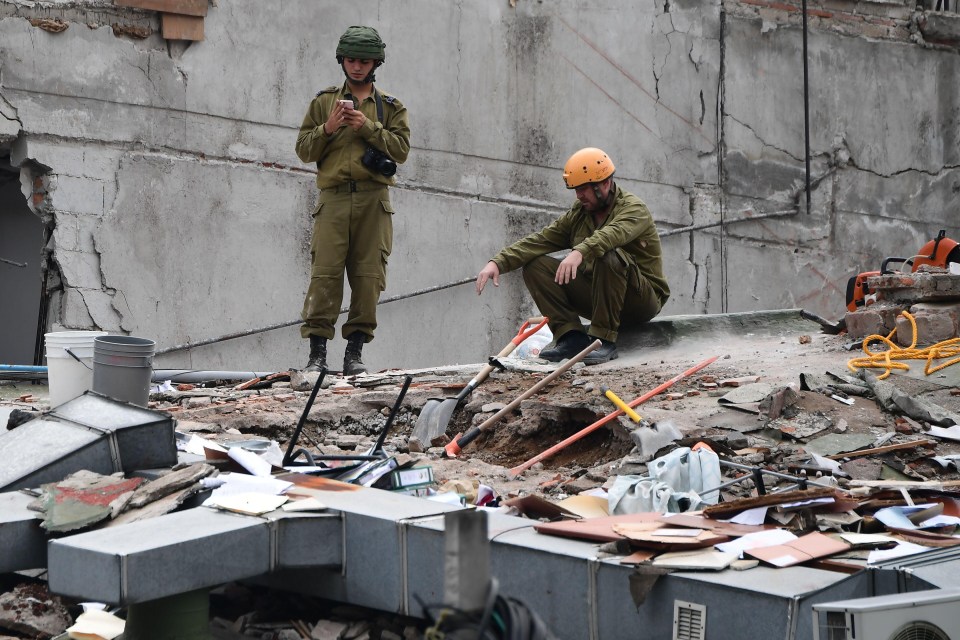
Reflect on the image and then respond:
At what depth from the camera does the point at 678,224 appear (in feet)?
34.1

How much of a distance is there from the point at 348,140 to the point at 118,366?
7.51 feet

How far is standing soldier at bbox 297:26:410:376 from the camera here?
645 cm

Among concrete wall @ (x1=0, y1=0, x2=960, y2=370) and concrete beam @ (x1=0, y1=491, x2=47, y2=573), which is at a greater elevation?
concrete wall @ (x1=0, y1=0, x2=960, y2=370)

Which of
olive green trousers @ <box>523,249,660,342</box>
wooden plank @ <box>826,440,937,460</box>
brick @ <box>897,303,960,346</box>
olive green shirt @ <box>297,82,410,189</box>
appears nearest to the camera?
wooden plank @ <box>826,440,937,460</box>

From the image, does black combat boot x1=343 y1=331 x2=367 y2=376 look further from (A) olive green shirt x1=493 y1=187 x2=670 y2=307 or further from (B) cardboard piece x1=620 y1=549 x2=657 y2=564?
(B) cardboard piece x1=620 y1=549 x2=657 y2=564

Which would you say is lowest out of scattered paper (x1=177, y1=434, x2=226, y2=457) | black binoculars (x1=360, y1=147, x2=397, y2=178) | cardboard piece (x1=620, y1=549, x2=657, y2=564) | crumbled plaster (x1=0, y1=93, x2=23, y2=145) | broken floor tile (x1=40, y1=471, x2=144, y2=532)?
cardboard piece (x1=620, y1=549, x2=657, y2=564)

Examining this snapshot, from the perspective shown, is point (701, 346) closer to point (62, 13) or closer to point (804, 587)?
point (804, 587)

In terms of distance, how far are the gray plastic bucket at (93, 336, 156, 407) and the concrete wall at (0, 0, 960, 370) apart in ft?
11.5

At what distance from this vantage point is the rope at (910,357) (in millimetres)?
5426

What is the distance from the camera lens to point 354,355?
673cm

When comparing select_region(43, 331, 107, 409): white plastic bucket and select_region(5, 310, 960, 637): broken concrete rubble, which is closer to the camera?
select_region(5, 310, 960, 637): broken concrete rubble

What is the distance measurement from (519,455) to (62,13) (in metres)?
4.93

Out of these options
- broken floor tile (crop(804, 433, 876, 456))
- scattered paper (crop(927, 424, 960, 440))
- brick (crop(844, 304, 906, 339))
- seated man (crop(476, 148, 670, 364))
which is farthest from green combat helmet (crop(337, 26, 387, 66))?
scattered paper (crop(927, 424, 960, 440))

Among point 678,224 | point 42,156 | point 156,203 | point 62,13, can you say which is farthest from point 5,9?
point 678,224
